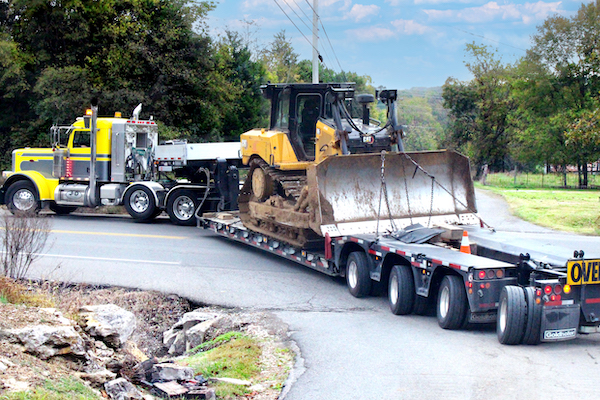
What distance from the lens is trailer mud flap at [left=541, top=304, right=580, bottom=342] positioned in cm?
752

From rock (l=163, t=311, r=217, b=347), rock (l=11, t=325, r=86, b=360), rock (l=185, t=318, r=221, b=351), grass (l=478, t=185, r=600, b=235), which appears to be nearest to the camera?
rock (l=11, t=325, r=86, b=360)

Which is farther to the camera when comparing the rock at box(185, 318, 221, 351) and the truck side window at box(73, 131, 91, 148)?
the truck side window at box(73, 131, 91, 148)

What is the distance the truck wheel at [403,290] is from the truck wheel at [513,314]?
5.66ft

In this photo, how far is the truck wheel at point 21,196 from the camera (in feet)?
63.5

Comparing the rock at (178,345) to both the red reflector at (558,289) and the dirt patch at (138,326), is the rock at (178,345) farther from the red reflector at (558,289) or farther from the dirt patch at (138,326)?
the red reflector at (558,289)

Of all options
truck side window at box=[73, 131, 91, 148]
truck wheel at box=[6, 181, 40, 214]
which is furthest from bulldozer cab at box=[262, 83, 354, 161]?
truck wheel at box=[6, 181, 40, 214]

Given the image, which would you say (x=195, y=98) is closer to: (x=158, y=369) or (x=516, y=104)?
(x=158, y=369)

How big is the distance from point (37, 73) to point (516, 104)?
39944 mm

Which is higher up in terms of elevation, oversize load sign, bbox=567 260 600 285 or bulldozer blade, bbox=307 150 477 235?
bulldozer blade, bbox=307 150 477 235

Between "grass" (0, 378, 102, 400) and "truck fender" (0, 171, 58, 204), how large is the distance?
1473 cm

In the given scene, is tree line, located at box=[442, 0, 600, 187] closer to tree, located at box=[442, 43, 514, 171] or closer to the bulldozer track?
tree, located at box=[442, 43, 514, 171]

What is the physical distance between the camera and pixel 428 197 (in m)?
11.7

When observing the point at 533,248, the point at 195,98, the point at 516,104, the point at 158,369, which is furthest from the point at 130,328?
the point at 516,104

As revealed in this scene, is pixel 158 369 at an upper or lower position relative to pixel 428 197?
lower
